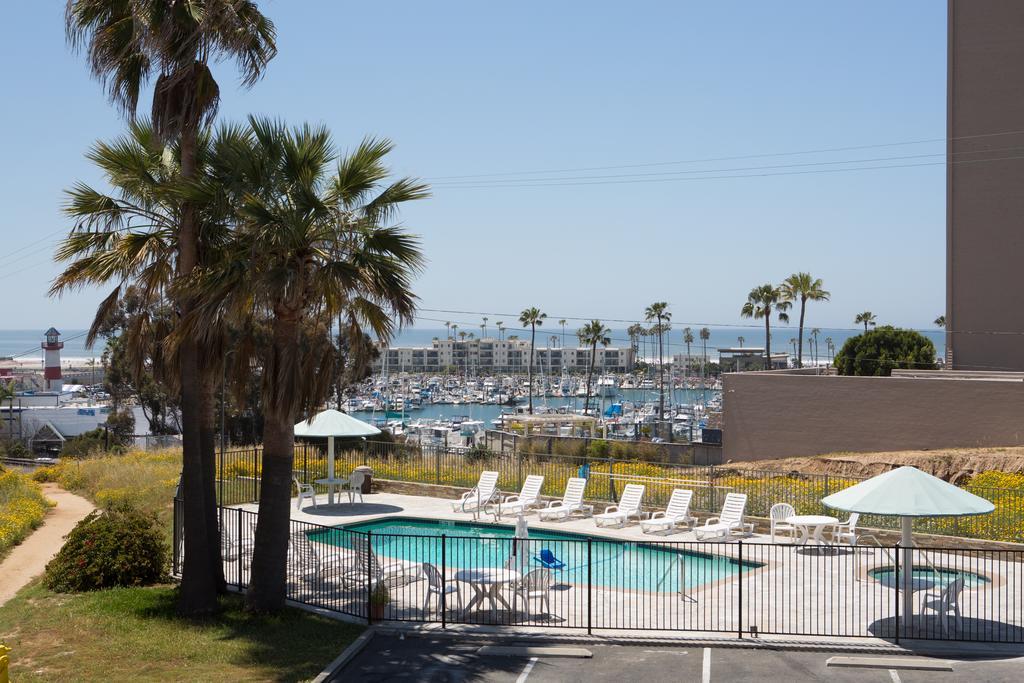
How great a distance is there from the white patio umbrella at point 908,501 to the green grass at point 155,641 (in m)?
7.99

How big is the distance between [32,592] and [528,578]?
9447 millimetres

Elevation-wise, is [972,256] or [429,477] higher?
[972,256]

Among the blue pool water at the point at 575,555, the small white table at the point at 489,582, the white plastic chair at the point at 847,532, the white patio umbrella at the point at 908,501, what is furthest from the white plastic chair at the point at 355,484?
the white patio umbrella at the point at 908,501

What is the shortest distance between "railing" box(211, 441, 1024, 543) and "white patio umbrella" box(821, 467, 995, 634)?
592 cm

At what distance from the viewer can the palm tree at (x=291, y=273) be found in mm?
15781

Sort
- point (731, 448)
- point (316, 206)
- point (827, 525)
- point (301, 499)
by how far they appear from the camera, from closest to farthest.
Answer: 1. point (316, 206)
2. point (827, 525)
3. point (301, 499)
4. point (731, 448)

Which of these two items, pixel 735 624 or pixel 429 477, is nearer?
pixel 735 624

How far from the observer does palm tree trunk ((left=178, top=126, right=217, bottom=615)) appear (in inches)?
660

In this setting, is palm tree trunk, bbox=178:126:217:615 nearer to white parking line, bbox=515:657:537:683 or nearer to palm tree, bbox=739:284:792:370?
white parking line, bbox=515:657:537:683

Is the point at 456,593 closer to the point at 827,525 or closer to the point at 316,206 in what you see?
the point at 316,206

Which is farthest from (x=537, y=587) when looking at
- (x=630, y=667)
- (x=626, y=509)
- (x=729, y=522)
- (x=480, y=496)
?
(x=480, y=496)

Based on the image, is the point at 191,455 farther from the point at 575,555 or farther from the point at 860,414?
the point at 860,414

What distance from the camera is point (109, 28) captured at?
1631 cm

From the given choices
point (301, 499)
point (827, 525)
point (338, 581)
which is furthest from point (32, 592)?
point (827, 525)
